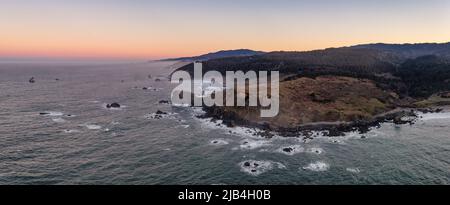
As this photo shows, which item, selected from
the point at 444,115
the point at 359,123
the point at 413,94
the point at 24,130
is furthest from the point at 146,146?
the point at 413,94

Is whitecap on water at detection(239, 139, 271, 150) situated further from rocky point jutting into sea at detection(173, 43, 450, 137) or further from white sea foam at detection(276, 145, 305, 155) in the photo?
rocky point jutting into sea at detection(173, 43, 450, 137)

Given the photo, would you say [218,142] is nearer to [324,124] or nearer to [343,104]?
[324,124]

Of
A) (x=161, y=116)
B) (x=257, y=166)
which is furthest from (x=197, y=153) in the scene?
(x=161, y=116)

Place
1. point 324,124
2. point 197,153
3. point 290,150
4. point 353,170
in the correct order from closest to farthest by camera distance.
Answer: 1. point 353,170
2. point 197,153
3. point 290,150
4. point 324,124

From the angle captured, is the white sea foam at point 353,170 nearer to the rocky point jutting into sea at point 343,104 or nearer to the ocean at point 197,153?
the ocean at point 197,153

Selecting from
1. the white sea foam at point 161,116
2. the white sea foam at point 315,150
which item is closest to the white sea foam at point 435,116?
the white sea foam at point 315,150

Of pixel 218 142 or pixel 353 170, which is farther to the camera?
pixel 218 142
